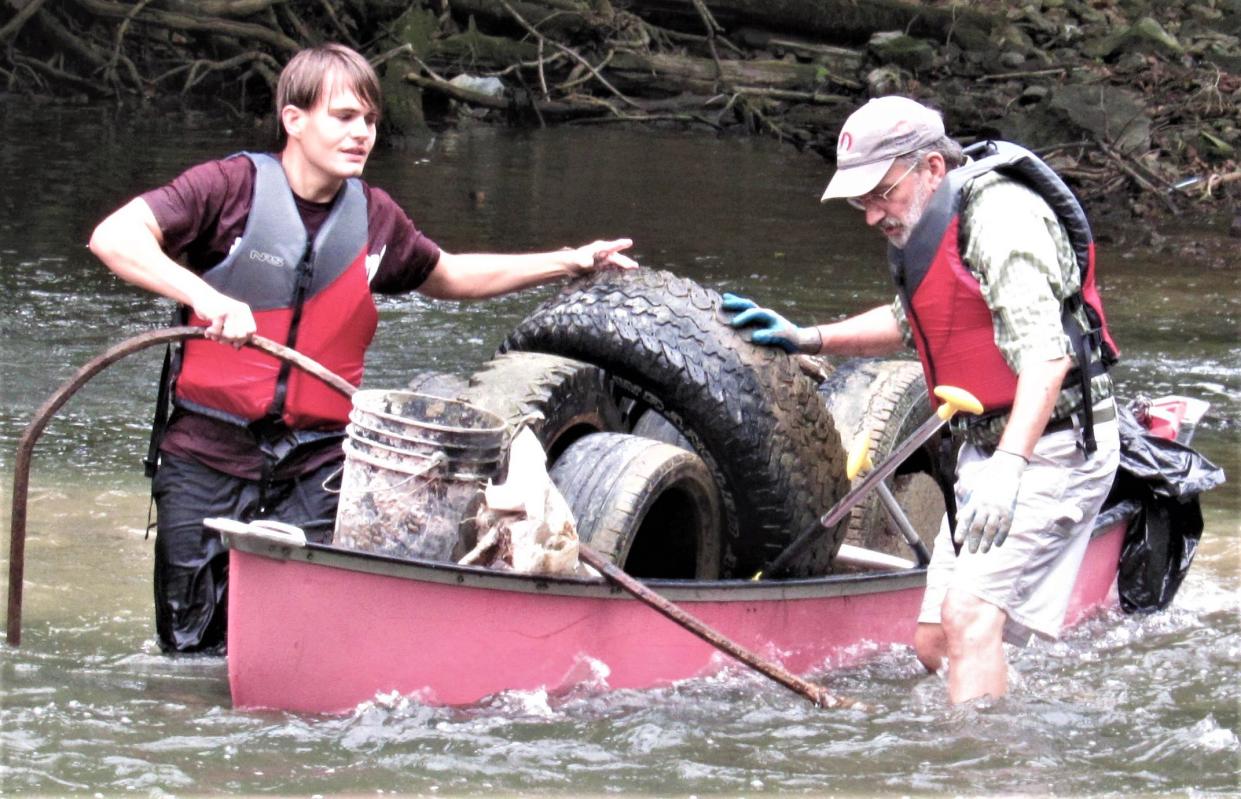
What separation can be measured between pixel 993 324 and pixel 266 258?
171 centimetres

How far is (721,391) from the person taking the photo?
4973 millimetres

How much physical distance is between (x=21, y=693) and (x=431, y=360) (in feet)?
14.3

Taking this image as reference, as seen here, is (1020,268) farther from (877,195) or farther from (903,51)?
(903,51)

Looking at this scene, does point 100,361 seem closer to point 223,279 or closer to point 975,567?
point 223,279

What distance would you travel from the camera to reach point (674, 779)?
4148 millimetres

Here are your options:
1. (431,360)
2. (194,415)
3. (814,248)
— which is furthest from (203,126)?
(194,415)

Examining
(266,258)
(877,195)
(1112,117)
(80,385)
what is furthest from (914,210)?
(1112,117)

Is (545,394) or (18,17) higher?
(18,17)

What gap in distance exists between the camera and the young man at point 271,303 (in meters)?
4.27

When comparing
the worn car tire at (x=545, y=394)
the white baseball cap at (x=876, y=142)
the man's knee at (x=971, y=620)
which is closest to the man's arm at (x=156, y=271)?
the worn car tire at (x=545, y=394)

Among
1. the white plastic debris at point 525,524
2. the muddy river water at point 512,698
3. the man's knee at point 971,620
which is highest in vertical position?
the white plastic debris at point 525,524

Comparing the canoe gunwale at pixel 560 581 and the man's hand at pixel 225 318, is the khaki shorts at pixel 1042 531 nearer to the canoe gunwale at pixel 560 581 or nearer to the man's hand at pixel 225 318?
the canoe gunwale at pixel 560 581

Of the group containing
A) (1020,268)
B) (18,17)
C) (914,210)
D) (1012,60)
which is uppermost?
(1012,60)

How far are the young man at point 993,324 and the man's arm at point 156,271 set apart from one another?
1.41 m
